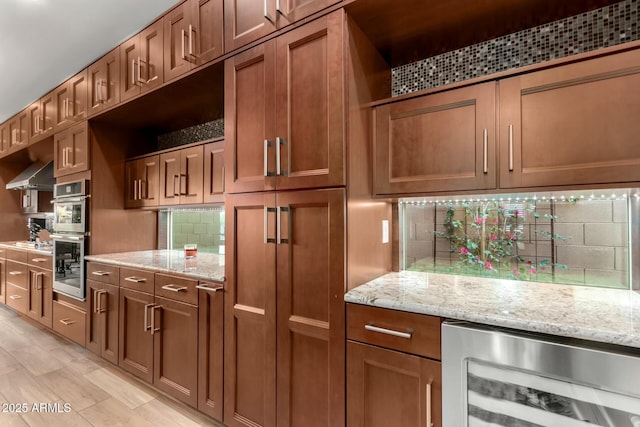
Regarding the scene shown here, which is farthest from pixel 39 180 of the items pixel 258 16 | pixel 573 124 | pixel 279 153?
pixel 573 124

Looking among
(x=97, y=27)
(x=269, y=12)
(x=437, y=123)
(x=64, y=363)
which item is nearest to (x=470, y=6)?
(x=437, y=123)

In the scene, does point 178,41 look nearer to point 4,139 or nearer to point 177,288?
point 177,288

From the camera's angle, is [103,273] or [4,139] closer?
[103,273]

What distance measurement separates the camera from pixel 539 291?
1.45 meters

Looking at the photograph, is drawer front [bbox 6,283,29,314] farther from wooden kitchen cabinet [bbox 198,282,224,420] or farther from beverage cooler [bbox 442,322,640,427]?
beverage cooler [bbox 442,322,640,427]

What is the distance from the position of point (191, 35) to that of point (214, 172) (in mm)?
915

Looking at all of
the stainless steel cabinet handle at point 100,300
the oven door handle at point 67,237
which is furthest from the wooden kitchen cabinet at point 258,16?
the oven door handle at point 67,237

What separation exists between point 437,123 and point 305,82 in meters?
0.67

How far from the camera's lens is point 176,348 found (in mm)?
2109

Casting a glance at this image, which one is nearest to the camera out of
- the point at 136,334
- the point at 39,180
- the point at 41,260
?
the point at 136,334

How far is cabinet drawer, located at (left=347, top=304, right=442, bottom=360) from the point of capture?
1212 mm

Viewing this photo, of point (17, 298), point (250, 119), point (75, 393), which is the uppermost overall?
point (250, 119)

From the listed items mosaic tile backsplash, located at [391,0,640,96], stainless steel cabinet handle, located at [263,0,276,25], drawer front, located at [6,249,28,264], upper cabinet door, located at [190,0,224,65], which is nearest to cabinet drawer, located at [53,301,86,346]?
drawer front, located at [6,249,28,264]

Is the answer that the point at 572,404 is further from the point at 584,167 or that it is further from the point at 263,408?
the point at 263,408
